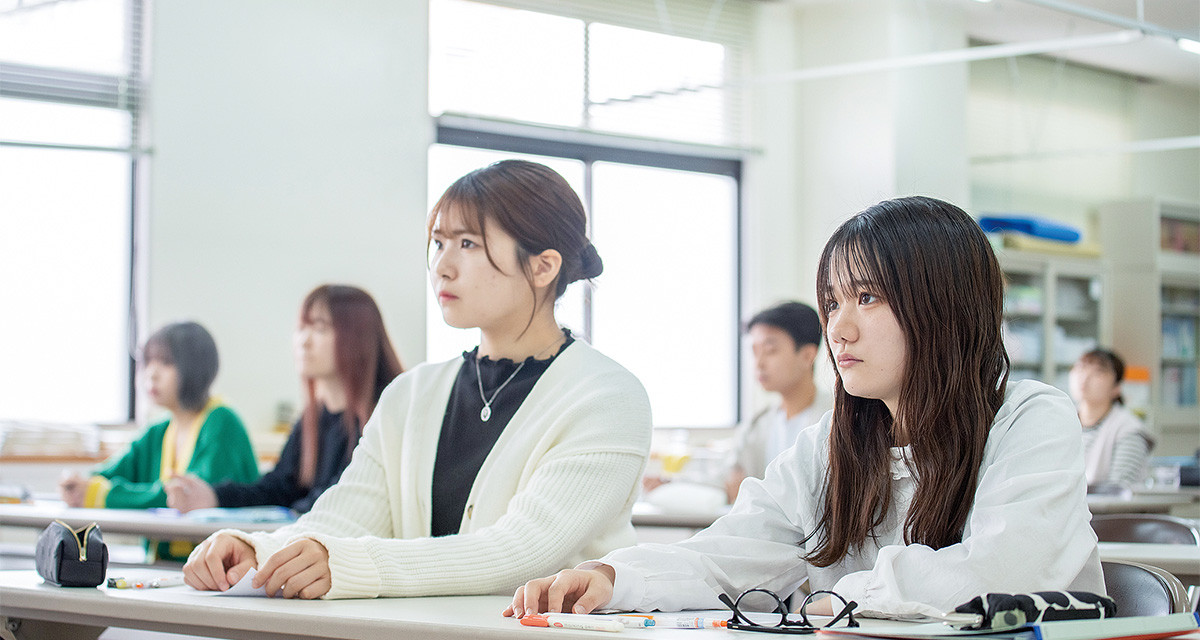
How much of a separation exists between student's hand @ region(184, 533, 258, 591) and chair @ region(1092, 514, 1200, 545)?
1.82 metres

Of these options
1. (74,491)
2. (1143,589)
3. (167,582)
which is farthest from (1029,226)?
(167,582)

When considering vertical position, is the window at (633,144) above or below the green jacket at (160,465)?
above

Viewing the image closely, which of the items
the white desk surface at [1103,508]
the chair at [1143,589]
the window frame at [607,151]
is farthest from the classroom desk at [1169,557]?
the window frame at [607,151]

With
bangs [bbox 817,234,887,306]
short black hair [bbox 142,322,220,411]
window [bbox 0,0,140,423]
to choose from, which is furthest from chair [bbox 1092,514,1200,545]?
window [bbox 0,0,140,423]

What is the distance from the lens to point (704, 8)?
6875 millimetres

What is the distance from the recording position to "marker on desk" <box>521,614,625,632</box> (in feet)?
3.76

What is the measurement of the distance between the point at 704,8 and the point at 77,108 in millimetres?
3440

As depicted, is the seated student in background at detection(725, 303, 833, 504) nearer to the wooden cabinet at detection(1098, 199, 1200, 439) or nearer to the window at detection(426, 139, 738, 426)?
the window at detection(426, 139, 738, 426)

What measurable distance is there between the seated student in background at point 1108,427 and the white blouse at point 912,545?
14.7 ft

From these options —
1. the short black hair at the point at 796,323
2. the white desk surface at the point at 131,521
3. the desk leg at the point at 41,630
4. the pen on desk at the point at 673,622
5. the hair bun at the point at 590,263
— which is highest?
the hair bun at the point at 590,263

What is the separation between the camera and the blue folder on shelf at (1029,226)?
24.9ft

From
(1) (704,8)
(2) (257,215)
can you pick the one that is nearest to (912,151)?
(1) (704,8)

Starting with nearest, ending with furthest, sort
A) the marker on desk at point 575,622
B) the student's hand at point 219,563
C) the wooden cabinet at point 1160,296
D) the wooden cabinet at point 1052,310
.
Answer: the marker on desk at point 575,622
the student's hand at point 219,563
the wooden cabinet at point 1052,310
the wooden cabinet at point 1160,296

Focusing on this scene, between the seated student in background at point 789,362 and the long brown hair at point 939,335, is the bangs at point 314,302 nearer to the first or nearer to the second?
the seated student in background at point 789,362
